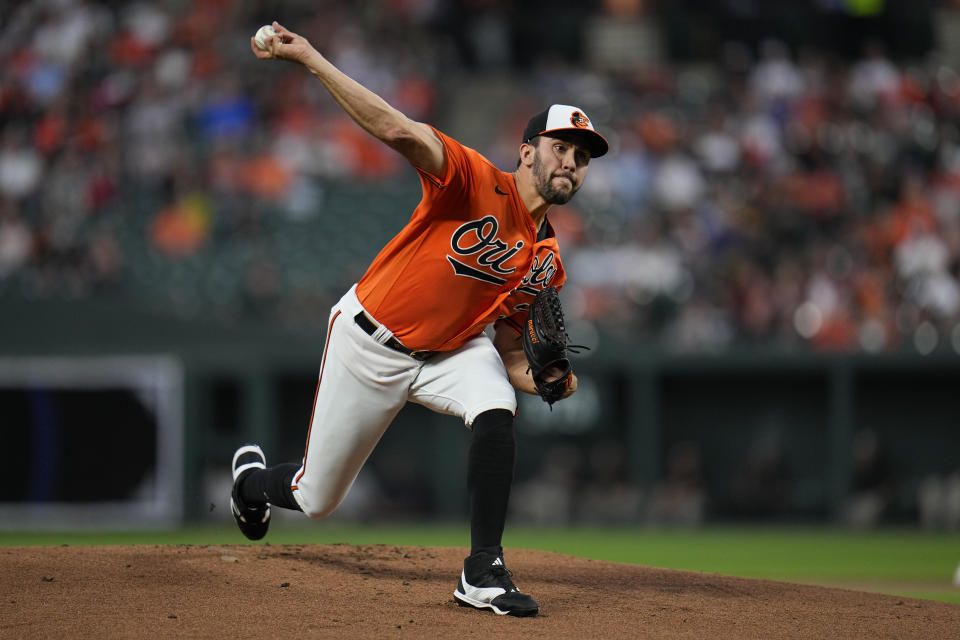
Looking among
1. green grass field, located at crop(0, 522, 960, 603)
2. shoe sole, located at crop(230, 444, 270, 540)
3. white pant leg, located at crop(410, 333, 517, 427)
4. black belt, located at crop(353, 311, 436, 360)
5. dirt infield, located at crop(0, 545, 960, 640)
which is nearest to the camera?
dirt infield, located at crop(0, 545, 960, 640)

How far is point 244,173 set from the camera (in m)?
12.7

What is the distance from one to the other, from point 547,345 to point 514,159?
8.64 metres

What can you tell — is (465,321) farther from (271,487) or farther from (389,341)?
(271,487)

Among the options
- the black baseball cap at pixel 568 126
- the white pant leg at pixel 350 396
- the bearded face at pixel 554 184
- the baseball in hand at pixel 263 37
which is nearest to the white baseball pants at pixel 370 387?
the white pant leg at pixel 350 396

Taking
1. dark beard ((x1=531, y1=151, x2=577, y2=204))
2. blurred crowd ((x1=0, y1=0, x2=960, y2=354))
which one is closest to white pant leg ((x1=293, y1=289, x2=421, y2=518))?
dark beard ((x1=531, y1=151, x2=577, y2=204))

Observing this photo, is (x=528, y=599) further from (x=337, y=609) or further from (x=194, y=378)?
(x=194, y=378)

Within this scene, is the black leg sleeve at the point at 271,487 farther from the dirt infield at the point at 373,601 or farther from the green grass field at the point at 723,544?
the green grass field at the point at 723,544

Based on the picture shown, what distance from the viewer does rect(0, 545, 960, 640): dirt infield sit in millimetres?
3916

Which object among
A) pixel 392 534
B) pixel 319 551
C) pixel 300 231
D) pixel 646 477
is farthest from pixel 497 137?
pixel 319 551

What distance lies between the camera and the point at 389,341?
14.9 ft

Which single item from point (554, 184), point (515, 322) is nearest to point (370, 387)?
point (515, 322)

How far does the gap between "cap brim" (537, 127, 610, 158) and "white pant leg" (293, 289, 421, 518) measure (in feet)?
3.21

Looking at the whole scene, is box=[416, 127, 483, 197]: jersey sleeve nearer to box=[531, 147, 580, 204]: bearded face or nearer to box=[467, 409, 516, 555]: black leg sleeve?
box=[531, 147, 580, 204]: bearded face

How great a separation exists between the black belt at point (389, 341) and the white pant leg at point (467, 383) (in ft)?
0.23
